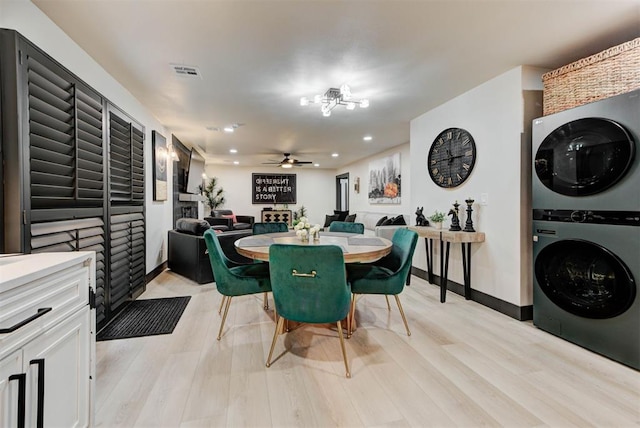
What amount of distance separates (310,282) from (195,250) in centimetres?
275

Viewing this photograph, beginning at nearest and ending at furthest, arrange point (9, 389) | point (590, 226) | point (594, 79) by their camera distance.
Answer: point (9, 389), point (590, 226), point (594, 79)

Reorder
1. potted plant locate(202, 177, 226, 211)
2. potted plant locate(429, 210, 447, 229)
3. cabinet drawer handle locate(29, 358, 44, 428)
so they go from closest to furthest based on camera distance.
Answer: cabinet drawer handle locate(29, 358, 44, 428)
potted plant locate(429, 210, 447, 229)
potted plant locate(202, 177, 226, 211)

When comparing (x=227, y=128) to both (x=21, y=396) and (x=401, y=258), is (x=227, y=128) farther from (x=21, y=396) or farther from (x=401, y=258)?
(x=21, y=396)

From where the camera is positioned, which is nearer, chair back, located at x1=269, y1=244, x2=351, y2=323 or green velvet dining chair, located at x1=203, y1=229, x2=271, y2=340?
chair back, located at x1=269, y1=244, x2=351, y2=323

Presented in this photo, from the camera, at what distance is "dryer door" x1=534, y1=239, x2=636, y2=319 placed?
1994 millimetres

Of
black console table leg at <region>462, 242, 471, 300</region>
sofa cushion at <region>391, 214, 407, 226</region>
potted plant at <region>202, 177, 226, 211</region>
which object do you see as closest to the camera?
black console table leg at <region>462, 242, 471, 300</region>

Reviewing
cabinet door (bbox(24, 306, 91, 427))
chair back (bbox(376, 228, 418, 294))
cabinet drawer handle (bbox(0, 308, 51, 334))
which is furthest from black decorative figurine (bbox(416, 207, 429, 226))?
cabinet drawer handle (bbox(0, 308, 51, 334))

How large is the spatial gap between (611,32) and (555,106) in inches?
22.9

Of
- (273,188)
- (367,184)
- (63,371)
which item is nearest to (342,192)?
(367,184)

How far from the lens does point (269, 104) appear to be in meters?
3.72

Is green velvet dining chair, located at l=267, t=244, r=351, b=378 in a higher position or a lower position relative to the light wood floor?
higher

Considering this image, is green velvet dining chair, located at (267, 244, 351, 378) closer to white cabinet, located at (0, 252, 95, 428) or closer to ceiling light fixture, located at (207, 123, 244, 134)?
white cabinet, located at (0, 252, 95, 428)

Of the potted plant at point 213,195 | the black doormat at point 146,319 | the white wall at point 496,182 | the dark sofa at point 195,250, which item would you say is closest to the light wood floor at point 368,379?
the black doormat at point 146,319

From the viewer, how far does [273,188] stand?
33.0ft
